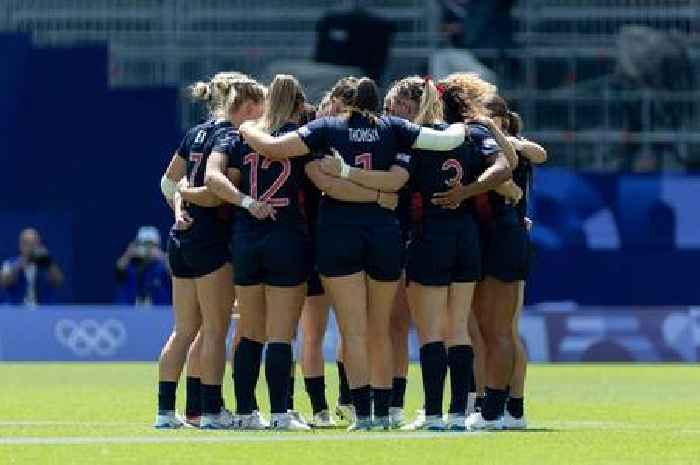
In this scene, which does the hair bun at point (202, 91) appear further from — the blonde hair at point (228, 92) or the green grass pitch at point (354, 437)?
the green grass pitch at point (354, 437)

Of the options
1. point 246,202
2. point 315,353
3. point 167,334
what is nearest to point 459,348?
point 315,353

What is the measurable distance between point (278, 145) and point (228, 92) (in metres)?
1.03

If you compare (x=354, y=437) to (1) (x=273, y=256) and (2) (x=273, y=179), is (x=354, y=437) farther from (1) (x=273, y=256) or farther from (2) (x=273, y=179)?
(2) (x=273, y=179)

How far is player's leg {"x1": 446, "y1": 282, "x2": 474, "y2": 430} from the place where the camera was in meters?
14.5

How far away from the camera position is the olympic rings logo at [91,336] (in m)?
29.9

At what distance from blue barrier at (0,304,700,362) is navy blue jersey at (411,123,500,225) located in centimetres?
1510

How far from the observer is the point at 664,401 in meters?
19.3

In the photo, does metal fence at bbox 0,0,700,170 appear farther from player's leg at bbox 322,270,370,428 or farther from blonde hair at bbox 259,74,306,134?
player's leg at bbox 322,270,370,428

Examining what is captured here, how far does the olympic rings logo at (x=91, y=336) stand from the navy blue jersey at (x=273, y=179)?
1563 cm

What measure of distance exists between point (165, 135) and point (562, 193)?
19.4 feet

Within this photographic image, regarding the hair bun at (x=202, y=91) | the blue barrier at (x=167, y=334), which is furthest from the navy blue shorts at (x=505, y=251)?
the blue barrier at (x=167, y=334)

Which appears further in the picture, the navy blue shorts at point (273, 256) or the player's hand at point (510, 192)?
the player's hand at point (510, 192)

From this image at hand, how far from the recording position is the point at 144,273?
105ft

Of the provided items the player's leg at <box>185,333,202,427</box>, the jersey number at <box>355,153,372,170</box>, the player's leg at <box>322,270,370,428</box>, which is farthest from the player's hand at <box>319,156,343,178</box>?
the player's leg at <box>185,333,202,427</box>
